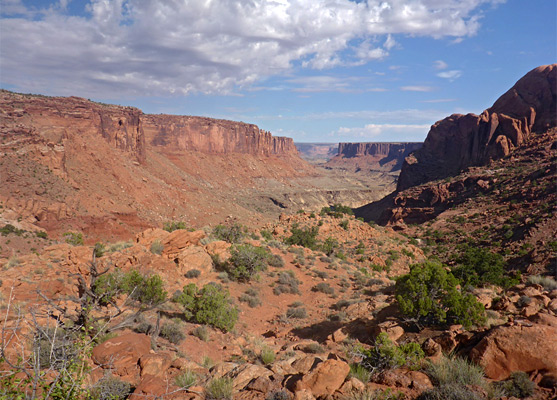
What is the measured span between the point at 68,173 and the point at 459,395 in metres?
46.6

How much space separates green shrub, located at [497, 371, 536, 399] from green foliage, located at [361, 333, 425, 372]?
1.47 metres

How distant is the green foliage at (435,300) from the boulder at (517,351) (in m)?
2.08

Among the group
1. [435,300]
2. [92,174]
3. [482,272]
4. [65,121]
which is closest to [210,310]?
[435,300]

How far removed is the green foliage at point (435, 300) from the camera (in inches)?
336

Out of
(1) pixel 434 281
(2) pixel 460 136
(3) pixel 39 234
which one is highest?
(2) pixel 460 136

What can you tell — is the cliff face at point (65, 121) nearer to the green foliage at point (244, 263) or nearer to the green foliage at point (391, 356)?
the green foliage at point (244, 263)

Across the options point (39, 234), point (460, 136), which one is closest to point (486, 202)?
point (460, 136)

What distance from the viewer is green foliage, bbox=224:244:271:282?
17766 millimetres

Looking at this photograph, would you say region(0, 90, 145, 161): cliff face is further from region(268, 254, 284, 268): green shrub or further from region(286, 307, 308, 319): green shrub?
region(286, 307, 308, 319): green shrub

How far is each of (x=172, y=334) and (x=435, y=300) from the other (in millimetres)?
8320

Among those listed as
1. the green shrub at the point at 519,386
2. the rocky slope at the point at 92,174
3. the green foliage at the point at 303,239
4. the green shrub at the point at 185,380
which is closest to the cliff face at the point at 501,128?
the rocky slope at the point at 92,174

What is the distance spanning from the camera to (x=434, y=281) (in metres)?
10.3

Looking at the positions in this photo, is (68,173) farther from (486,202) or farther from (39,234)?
(486,202)

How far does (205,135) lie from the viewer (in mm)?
95938
